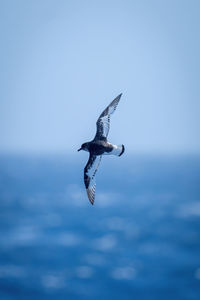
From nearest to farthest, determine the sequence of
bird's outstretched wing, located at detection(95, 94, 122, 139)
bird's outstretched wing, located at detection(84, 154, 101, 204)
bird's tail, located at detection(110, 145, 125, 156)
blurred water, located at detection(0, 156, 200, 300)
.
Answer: bird's tail, located at detection(110, 145, 125, 156) → bird's outstretched wing, located at detection(95, 94, 122, 139) → bird's outstretched wing, located at detection(84, 154, 101, 204) → blurred water, located at detection(0, 156, 200, 300)

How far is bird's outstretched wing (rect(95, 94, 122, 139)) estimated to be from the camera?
94.3ft

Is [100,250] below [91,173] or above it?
above

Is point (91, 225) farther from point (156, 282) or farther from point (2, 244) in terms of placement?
point (156, 282)

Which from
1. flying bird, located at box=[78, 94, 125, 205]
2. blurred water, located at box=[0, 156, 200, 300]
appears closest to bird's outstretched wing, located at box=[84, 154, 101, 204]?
flying bird, located at box=[78, 94, 125, 205]

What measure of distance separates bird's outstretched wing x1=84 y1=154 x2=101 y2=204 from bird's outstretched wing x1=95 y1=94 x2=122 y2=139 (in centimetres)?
118

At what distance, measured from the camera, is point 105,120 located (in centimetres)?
2922

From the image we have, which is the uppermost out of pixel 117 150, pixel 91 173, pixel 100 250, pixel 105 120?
pixel 100 250

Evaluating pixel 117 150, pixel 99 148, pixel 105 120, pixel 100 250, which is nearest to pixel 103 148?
pixel 99 148

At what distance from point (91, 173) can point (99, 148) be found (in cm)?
178

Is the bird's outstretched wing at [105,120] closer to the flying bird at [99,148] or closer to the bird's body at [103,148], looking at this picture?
the flying bird at [99,148]

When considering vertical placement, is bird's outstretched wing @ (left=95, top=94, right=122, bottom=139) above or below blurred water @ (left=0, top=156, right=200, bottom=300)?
below

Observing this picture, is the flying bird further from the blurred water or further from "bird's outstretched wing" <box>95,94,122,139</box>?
the blurred water

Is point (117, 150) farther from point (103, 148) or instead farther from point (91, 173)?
point (91, 173)

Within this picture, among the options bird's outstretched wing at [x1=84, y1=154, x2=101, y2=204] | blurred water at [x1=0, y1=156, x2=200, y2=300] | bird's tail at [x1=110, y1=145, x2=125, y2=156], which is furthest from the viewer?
blurred water at [x1=0, y1=156, x2=200, y2=300]
